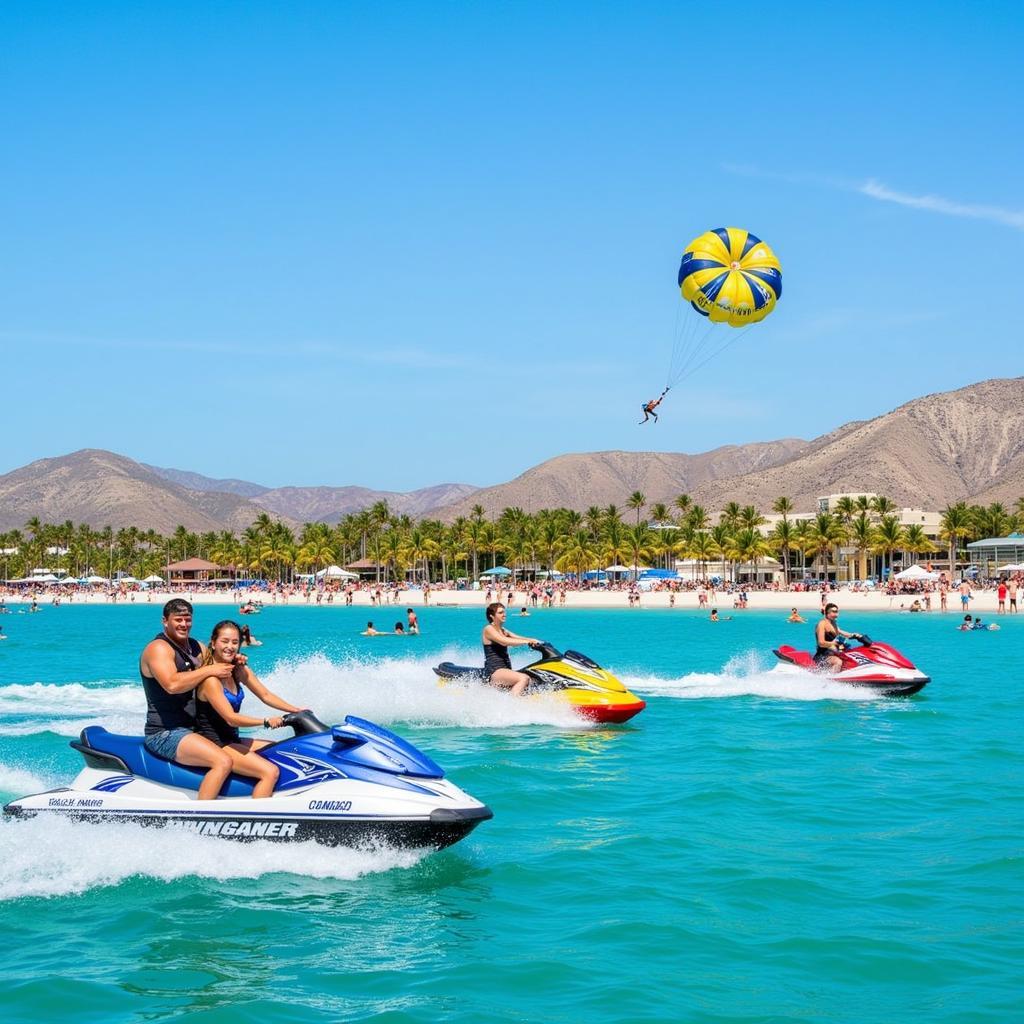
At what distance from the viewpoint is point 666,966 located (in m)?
7.39

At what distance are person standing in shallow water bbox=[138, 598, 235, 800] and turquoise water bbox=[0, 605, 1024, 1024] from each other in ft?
1.97

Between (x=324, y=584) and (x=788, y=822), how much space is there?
118084mm

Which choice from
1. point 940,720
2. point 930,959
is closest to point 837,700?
point 940,720

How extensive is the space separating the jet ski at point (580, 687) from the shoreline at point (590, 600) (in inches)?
2360

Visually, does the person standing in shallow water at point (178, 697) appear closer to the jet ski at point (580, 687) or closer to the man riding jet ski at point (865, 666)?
the jet ski at point (580, 687)

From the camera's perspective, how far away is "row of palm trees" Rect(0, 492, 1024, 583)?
11494 centimetres

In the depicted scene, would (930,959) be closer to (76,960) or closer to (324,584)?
(76,960)

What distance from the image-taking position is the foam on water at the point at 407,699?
17250 mm

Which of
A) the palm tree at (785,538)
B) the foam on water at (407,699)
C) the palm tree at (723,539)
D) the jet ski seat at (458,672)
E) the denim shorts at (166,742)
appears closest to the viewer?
the denim shorts at (166,742)

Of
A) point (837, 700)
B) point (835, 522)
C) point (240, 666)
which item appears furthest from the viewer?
point (835, 522)

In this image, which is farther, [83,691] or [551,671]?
[83,691]

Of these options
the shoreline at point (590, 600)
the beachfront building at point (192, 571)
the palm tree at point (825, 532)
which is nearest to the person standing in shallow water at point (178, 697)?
the shoreline at point (590, 600)

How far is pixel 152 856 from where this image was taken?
29.7ft

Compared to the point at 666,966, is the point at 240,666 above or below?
above
